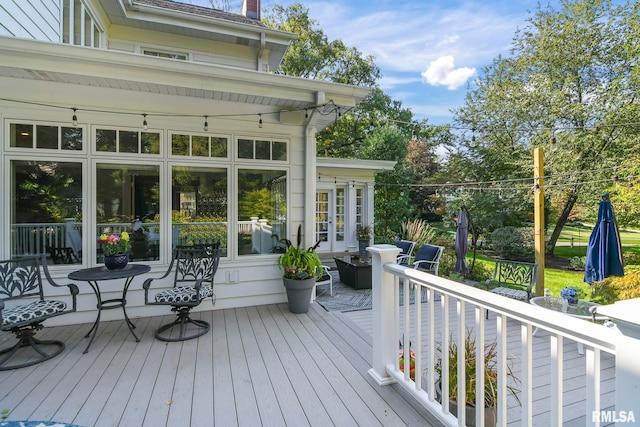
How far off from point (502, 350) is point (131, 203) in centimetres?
419

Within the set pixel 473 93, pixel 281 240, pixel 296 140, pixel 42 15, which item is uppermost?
pixel 473 93

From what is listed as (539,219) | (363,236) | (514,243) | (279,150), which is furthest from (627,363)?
(514,243)

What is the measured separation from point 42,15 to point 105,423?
4.70 meters

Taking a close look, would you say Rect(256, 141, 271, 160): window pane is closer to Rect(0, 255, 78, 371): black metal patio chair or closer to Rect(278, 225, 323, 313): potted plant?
Rect(278, 225, 323, 313): potted plant

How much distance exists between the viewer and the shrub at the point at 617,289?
424cm

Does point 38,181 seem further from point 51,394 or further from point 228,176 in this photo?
point 51,394

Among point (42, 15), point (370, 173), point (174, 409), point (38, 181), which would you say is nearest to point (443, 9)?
point (370, 173)

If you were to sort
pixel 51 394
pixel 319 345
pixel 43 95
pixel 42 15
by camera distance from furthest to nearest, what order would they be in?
pixel 42 15 < pixel 43 95 < pixel 319 345 < pixel 51 394

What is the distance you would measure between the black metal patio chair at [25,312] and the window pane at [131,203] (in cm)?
67

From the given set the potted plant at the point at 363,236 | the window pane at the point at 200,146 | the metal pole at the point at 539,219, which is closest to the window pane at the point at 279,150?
the window pane at the point at 200,146

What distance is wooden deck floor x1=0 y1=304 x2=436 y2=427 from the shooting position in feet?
6.87

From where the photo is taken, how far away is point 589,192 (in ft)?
27.5

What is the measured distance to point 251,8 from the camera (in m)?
7.49

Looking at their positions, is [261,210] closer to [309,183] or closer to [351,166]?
[309,183]
